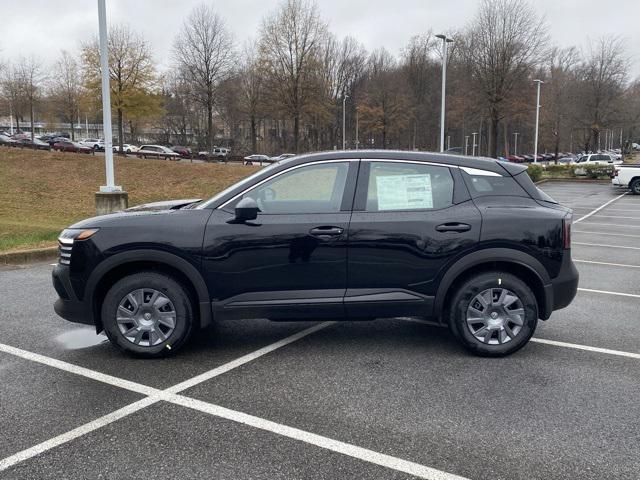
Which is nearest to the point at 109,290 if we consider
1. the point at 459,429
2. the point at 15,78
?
the point at 459,429

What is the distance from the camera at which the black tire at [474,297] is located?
4.56 metres

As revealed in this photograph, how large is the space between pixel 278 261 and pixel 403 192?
1.20 metres

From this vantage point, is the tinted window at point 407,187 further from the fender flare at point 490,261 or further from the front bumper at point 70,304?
the front bumper at point 70,304

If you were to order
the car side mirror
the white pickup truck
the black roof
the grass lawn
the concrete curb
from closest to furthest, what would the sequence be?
1. the car side mirror
2. the black roof
3. the concrete curb
4. the grass lawn
5. the white pickup truck

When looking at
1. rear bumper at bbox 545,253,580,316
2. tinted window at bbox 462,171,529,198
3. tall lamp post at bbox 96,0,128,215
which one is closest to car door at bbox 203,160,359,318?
tinted window at bbox 462,171,529,198

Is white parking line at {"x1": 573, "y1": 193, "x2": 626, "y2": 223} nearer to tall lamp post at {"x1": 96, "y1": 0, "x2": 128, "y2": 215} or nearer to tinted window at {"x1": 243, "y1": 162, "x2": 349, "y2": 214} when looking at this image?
tall lamp post at {"x1": 96, "y1": 0, "x2": 128, "y2": 215}

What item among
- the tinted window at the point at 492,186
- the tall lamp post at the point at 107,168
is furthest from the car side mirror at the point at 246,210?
the tall lamp post at the point at 107,168

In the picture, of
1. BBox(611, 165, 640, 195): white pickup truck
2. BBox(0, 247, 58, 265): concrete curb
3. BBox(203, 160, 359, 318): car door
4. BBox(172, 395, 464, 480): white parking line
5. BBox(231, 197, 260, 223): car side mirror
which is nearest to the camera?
BBox(172, 395, 464, 480): white parking line

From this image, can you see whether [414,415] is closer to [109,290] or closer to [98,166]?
[109,290]

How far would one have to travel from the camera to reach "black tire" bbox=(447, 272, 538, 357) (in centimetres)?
456

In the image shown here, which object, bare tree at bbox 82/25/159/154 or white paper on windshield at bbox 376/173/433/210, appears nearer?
white paper on windshield at bbox 376/173/433/210

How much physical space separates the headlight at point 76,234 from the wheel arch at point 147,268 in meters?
0.27

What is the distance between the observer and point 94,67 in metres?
44.8

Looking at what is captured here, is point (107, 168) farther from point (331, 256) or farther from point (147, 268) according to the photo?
point (331, 256)
